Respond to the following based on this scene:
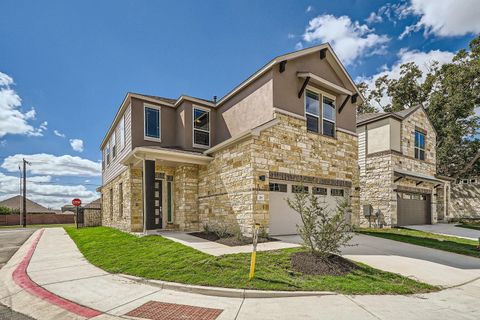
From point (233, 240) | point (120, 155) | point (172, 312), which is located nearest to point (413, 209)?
point (233, 240)

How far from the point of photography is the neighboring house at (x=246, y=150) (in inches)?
422

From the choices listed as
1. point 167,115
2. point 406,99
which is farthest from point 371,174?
point 406,99

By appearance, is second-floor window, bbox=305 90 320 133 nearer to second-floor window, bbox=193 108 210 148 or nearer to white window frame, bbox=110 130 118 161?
second-floor window, bbox=193 108 210 148

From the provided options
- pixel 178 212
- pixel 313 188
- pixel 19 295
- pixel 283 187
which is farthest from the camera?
pixel 178 212

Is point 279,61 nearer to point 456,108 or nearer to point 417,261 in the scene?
point 417,261

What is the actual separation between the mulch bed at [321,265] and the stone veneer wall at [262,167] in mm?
3324

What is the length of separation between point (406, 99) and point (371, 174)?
2008 centimetres

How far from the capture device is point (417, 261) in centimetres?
766

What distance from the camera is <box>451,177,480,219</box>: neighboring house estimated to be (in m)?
24.4

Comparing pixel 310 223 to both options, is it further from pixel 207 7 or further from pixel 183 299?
pixel 207 7

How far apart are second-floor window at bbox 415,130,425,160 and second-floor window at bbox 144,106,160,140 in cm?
1765

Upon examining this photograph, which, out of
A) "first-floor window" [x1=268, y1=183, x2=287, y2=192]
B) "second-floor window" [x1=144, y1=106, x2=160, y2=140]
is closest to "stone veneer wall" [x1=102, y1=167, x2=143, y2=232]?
"second-floor window" [x1=144, y1=106, x2=160, y2=140]

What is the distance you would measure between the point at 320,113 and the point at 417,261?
765 centimetres

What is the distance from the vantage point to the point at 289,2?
11547mm
